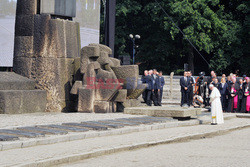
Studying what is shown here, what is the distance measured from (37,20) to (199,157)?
10671 millimetres

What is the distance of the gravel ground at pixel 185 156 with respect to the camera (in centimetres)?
894

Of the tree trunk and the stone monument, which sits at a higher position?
the tree trunk


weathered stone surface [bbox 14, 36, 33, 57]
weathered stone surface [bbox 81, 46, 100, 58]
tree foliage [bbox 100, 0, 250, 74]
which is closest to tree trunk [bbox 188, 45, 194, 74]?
tree foliage [bbox 100, 0, 250, 74]

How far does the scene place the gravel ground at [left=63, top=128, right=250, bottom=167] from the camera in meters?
8.94

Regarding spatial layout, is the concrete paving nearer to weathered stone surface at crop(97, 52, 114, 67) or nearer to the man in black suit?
weathered stone surface at crop(97, 52, 114, 67)

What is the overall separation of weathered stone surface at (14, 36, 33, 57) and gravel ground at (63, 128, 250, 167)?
27.7ft

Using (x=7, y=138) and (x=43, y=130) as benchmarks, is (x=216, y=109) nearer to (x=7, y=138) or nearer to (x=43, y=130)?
(x=43, y=130)

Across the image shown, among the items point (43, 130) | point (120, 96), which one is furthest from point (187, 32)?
point (43, 130)

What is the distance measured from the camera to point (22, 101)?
17.3 metres

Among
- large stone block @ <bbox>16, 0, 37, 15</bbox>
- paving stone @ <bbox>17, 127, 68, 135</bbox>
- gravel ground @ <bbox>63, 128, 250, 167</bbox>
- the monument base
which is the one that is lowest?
gravel ground @ <bbox>63, 128, 250, 167</bbox>

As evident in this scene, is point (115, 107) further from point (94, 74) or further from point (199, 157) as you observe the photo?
point (199, 157)

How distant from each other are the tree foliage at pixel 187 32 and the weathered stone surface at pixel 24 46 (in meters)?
25.1

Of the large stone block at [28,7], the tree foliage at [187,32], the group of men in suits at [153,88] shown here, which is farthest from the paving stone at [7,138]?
the tree foliage at [187,32]

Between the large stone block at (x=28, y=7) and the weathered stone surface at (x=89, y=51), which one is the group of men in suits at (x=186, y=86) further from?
the large stone block at (x=28, y=7)
